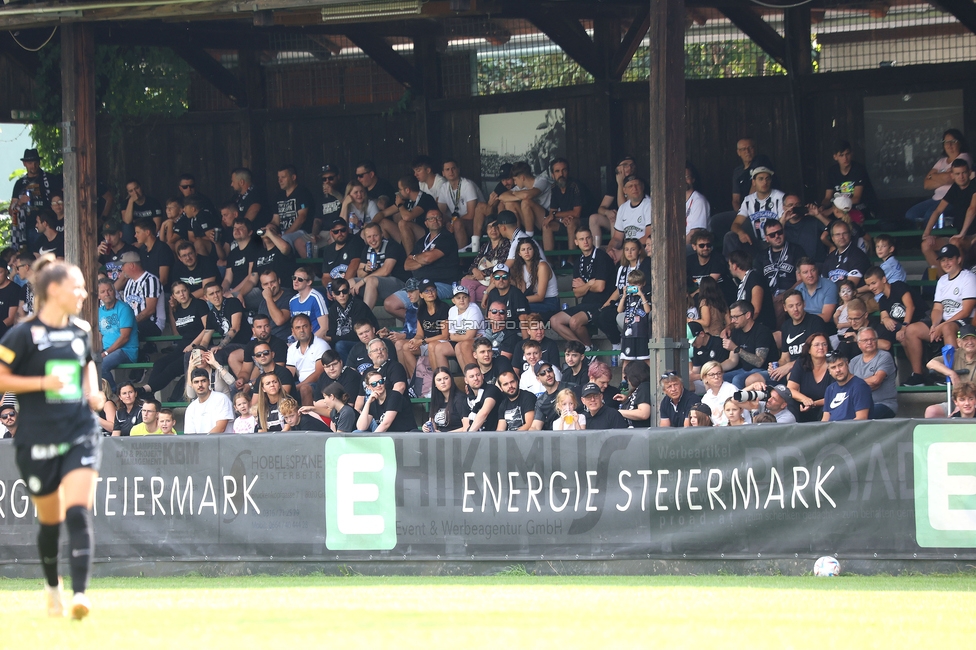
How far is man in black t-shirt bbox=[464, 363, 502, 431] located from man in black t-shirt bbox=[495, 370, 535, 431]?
0.11 meters

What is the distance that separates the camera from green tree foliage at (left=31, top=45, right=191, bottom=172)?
54.5 feet

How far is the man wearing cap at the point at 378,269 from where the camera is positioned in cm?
1541

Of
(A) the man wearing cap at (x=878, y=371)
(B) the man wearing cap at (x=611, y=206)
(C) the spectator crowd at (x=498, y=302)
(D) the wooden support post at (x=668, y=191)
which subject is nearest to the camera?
(A) the man wearing cap at (x=878, y=371)

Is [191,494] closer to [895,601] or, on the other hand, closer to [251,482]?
[251,482]

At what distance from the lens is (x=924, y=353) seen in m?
12.7

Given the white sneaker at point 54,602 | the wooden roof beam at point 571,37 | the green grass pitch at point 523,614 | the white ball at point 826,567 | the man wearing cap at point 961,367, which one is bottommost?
the white ball at point 826,567

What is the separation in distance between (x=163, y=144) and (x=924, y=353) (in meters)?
12.3

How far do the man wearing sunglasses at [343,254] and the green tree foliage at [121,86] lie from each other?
3.34 m

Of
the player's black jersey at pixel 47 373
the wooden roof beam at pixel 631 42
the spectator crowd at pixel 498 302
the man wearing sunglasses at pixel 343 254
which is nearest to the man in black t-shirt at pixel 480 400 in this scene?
the spectator crowd at pixel 498 302

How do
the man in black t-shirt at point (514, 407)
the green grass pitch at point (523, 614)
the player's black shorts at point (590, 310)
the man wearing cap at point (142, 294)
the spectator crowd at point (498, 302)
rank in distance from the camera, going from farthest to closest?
the man wearing cap at point (142, 294) → the player's black shorts at point (590, 310) → the man in black t-shirt at point (514, 407) → the spectator crowd at point (498, 302) → the green grass pitch at point (523, 614)

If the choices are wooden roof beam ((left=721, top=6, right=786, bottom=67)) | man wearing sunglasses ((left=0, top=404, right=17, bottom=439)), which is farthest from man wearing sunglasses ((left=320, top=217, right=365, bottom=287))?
wooden roof beam ((left=721, top=6, right=786, bottom=67))

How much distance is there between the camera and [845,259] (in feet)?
43.5

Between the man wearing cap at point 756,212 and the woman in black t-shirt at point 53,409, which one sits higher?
the man wearing cap at point 756,212

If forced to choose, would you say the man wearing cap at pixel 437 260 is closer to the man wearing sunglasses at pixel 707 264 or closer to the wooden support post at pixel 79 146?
the man wearing sunglasses at pixel 707 264
